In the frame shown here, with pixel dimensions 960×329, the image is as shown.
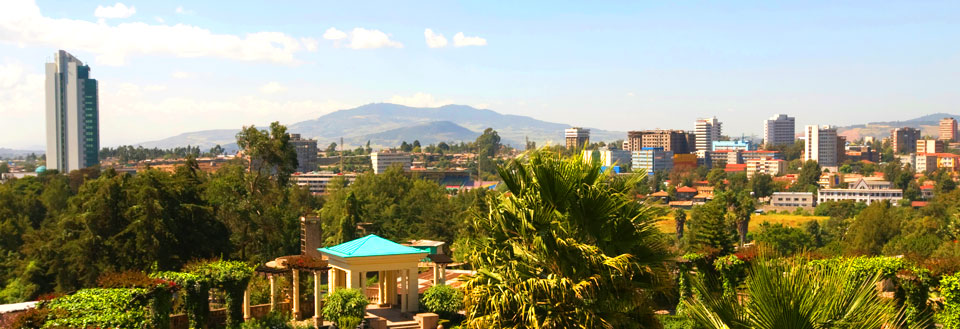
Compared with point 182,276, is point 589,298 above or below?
above

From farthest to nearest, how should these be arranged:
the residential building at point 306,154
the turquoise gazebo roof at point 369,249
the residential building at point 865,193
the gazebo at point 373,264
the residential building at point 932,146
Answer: the residential building at point 932,146 < the residential building at point 306,154 < the residential building at point 865,193 < the turquoise gazebo roof at point 369,249 < the gazebo at point 373,264

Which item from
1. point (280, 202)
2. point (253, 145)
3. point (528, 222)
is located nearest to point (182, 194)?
point (253, 145)

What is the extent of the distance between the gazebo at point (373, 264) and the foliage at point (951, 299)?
34.0ft

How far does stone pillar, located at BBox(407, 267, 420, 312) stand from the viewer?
18.5 m

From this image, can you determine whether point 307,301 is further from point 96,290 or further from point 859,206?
point 859,206

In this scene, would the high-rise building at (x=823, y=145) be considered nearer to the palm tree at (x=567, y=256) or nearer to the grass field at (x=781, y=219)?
the grass field at (x=781, y=219)

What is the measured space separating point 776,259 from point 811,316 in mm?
334

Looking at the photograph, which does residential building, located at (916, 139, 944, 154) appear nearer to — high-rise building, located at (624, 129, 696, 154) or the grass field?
high-rise building, located at (624, 129, 696, 154)

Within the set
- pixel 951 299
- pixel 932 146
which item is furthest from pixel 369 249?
pixel 932 146

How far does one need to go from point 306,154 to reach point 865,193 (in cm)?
10681

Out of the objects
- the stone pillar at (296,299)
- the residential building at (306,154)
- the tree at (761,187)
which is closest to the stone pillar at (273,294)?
the stone pillar at (296,299)

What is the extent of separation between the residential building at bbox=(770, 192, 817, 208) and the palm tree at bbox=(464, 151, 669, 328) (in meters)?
101

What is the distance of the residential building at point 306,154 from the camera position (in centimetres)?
16650

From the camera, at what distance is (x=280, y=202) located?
1248 inches
